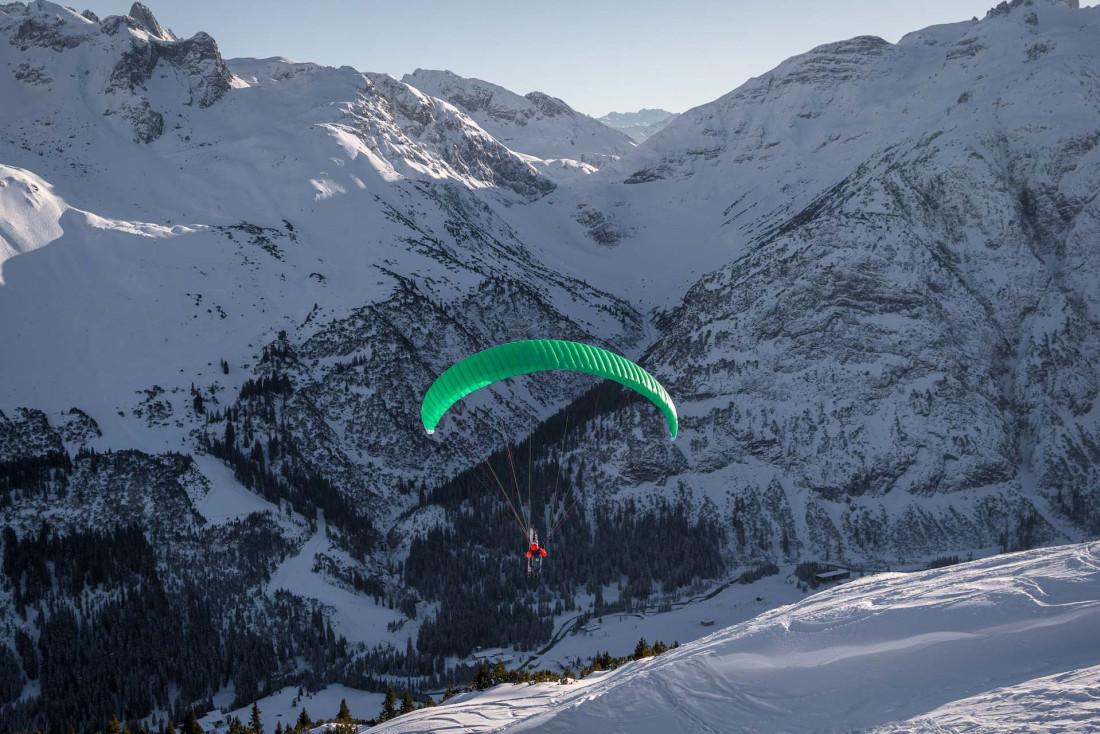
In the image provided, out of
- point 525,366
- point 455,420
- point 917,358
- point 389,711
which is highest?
point 455,420

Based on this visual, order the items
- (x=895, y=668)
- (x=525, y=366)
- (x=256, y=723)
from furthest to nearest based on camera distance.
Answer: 1. (x=256, y=723)
2. (x=525, y=366)
3. (x=895, y=668)

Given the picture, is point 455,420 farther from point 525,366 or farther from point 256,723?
point 525,366

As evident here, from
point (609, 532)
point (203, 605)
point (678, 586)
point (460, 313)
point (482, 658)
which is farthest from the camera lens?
point (460, 313)

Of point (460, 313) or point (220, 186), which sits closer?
point (460, 313)

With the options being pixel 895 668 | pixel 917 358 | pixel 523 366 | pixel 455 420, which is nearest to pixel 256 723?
pixel 523 366

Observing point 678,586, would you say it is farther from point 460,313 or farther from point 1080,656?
point 1080,656

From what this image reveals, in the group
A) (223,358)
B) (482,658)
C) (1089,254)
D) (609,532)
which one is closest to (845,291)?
(1089,254)

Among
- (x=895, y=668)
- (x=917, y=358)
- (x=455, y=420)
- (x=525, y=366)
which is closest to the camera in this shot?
(x=895, y=668)
